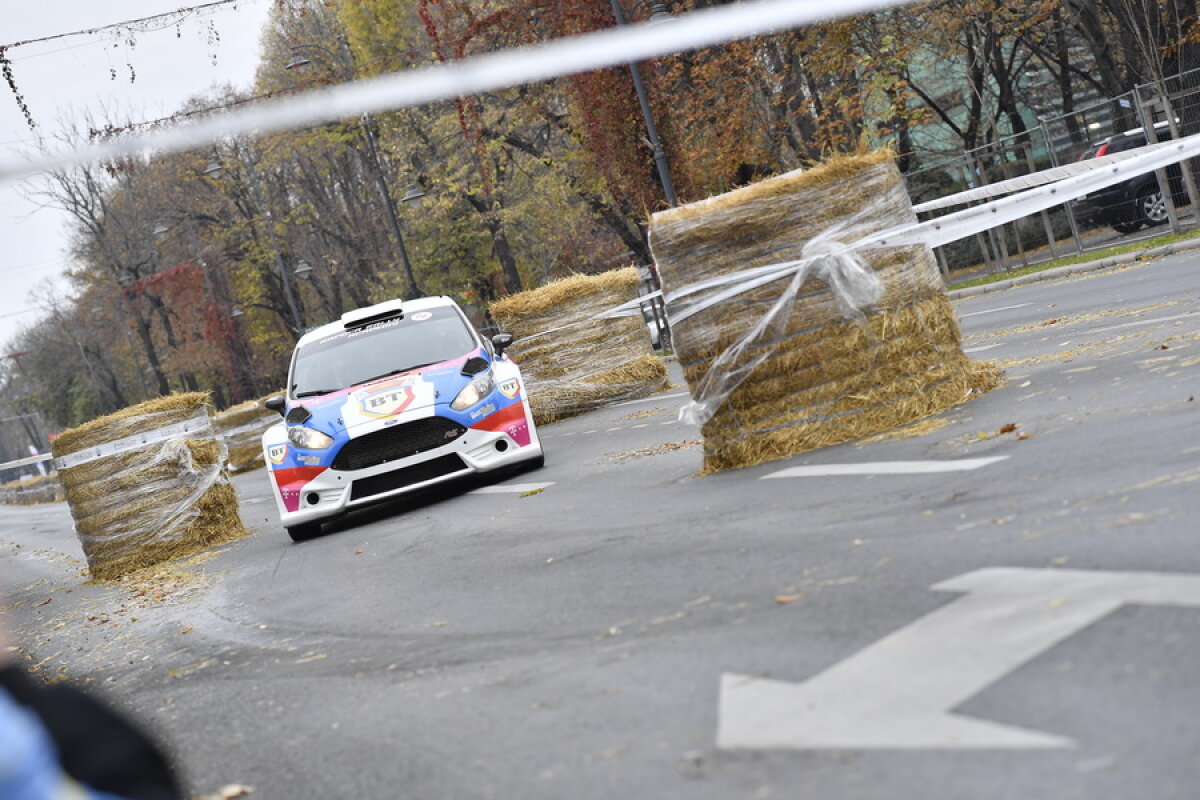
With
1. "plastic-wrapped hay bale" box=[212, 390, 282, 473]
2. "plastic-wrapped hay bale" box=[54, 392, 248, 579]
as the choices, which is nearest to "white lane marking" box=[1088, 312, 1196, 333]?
"plastic-wrapped hay bale" box=[54, 392, 248, 579]

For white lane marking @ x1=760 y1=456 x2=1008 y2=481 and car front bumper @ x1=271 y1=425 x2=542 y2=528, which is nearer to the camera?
white lane marking @ x1=760 y1=456 x2=1008 y2=481

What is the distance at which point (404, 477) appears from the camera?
1251 cm

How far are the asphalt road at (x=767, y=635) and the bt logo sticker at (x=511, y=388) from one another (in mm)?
2311

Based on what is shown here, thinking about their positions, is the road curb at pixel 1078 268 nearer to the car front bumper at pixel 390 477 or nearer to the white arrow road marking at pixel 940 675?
the car front bumper at pixel 390 477

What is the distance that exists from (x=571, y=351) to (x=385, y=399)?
27.5 ft

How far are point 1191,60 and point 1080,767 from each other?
23.9 m

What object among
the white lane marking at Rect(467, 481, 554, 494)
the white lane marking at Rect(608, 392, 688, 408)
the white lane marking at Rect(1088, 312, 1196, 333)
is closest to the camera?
the white lane marking at Rect(1088, 312, 1196, 333)

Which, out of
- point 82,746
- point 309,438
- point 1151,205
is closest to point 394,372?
point 309,438

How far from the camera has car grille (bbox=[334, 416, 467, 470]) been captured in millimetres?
12477

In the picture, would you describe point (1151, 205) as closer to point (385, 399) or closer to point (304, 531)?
point (385, 399)

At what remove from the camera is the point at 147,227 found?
213 feet

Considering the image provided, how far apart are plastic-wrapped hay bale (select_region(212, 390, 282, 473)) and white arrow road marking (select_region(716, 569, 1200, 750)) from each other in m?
35.2

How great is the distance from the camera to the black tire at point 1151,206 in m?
24.2

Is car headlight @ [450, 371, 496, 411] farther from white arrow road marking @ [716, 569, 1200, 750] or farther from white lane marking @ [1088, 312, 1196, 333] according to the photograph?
white arrow road marking @ [716, 569, 1200, 750]
